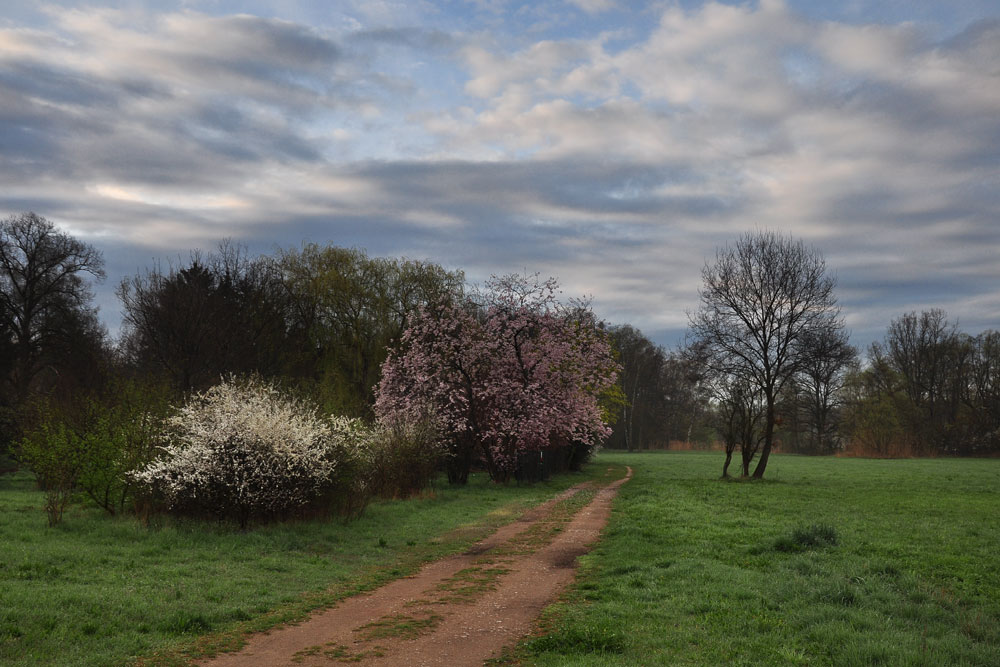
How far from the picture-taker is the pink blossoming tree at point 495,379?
29.3m

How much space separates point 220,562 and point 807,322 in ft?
96.8

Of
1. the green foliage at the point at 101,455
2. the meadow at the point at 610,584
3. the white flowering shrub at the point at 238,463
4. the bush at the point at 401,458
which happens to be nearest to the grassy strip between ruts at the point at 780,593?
the meadow at the point at 610,584

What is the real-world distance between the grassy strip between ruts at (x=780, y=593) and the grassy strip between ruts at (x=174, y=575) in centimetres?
371

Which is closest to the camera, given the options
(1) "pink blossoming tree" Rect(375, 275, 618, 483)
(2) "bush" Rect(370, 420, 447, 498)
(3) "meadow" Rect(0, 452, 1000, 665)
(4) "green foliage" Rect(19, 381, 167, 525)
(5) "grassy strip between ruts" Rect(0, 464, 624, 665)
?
(3) "meadow" Rect(0, 452, 1000, 665)

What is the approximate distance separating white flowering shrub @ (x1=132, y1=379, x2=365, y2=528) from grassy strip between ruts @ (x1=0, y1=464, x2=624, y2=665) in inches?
24.6

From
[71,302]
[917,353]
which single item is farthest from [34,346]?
[917,353]

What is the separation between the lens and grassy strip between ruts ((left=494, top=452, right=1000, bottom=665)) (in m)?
6.83

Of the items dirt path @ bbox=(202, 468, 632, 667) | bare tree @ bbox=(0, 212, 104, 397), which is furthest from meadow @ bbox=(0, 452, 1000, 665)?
bare tree @ bbox=(0, 212, 104, 397)

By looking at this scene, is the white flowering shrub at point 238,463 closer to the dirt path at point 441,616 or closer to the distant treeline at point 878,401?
the dirt path at point 441,616

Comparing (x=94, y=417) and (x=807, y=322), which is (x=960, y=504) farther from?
(x=94, y=417)

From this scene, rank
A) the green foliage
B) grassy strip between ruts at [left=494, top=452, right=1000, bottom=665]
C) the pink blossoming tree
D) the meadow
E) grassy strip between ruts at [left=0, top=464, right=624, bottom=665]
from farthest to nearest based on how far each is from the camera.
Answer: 1. the pink blossoming tree
2. the green foliage
3. grassy strip between ruts at [left=0, top=464, right=624, bottom=665]
4. the meadow
5. grassy strip between ruts at [left=494, top=452, right=1000, bottom=665]

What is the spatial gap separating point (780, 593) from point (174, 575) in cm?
906

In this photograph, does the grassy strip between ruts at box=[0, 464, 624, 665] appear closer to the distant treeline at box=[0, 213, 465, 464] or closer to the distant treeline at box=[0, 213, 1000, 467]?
the distant treeline at box=[0, 213, 1000, 467]

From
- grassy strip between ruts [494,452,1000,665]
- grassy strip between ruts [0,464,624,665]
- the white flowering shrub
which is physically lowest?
grassy strip between ruts [0,464,624,665]
